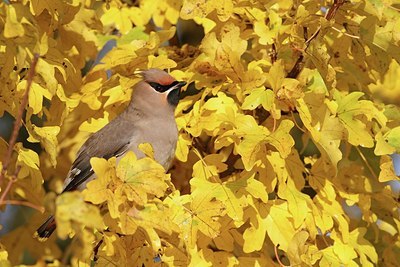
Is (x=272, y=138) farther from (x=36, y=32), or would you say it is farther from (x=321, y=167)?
(x=36, y=32)

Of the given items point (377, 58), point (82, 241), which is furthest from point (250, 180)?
point (82, 241)

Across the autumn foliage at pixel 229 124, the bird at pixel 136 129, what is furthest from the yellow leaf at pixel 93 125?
the bird at pixel 136 129

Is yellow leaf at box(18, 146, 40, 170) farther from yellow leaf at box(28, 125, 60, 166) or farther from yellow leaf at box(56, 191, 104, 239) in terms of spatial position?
yellow leaf at box(56, 191, 104, 239)

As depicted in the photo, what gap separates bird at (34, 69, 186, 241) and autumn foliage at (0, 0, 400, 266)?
11cm

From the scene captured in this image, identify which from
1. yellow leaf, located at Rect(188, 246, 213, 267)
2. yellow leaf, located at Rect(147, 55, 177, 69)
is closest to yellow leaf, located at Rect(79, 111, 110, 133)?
yellow leaf, located at Rect(147, 55, 177, 69)

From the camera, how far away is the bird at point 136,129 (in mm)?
4426

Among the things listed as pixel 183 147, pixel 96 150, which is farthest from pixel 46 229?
pixel 183 147

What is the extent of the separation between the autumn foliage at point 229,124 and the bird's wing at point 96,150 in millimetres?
134

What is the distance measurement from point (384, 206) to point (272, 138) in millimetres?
1020

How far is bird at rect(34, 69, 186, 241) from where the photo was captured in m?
4.43

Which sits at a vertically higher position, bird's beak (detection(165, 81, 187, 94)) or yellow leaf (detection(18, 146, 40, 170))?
yellow leaf (detection(18, 146, 40, 170))

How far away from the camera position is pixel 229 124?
3.71 m

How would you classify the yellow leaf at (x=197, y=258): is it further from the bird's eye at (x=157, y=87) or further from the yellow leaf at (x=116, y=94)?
the bird's eye at (x=157, y=87)

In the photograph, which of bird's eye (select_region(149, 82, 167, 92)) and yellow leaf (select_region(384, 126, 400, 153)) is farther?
bird's eye (select_region(149, 82, 167, 92))
